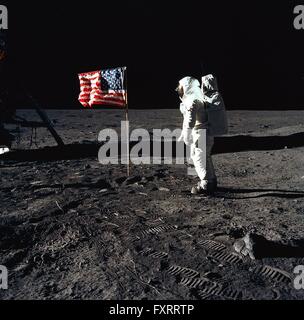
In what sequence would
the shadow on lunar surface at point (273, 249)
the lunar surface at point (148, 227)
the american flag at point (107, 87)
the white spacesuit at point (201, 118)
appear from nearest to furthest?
the lunar surface at point (148, 227) → the shadow on lunar surface at point (273, 249) → the white spacesuit at point (201, 118) → the american flag at point (107, 87)

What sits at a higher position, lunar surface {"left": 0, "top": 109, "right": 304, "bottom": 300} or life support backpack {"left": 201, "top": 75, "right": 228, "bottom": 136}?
life support backpack {"left": 201, "top": 75, "right": 228, "bottom": 136}

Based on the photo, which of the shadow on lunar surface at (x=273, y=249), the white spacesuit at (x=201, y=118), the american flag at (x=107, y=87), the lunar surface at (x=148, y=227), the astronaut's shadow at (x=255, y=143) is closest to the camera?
the lunar surface at (x=148, y=227)

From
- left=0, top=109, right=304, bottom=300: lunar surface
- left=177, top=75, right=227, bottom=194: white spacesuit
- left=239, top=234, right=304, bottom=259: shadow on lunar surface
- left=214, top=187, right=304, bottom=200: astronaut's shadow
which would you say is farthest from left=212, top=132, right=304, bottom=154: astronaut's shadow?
left=239, top=234, right=304, bottom=259: shadow on lunar surface

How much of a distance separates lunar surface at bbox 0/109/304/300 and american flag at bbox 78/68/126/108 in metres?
1.21

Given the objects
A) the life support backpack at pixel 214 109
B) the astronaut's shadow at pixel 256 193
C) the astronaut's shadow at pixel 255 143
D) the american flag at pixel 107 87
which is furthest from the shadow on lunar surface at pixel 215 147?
the life support backpack at pixel 214 109

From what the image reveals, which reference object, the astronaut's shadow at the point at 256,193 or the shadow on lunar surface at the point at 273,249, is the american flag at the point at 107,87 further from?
the shadow on lunar surface at the point at 273,249

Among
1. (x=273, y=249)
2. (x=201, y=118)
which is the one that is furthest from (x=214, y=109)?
(x=273, y=249)

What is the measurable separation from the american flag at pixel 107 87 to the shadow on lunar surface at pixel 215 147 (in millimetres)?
1789

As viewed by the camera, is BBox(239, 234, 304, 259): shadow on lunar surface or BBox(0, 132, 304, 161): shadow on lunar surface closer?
BBox(239, 234, 304, 259): shadow on lunar surface

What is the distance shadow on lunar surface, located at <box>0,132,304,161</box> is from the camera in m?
7.77

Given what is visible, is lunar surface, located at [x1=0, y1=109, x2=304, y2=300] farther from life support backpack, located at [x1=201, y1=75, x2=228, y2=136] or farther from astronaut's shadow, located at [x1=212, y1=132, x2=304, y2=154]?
life support backpack, located at [x1=201, y1=75, x2=228, y2=136]

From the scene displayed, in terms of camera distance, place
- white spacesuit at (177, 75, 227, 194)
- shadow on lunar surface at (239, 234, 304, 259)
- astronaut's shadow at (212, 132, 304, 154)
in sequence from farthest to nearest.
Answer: astronaut's shadow at (212, 132, 304, 154), white spacesuit at (177, 75, 227, 194), shadow on lunar surface at (239, 234, 304, 259)

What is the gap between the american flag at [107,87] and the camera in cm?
591
